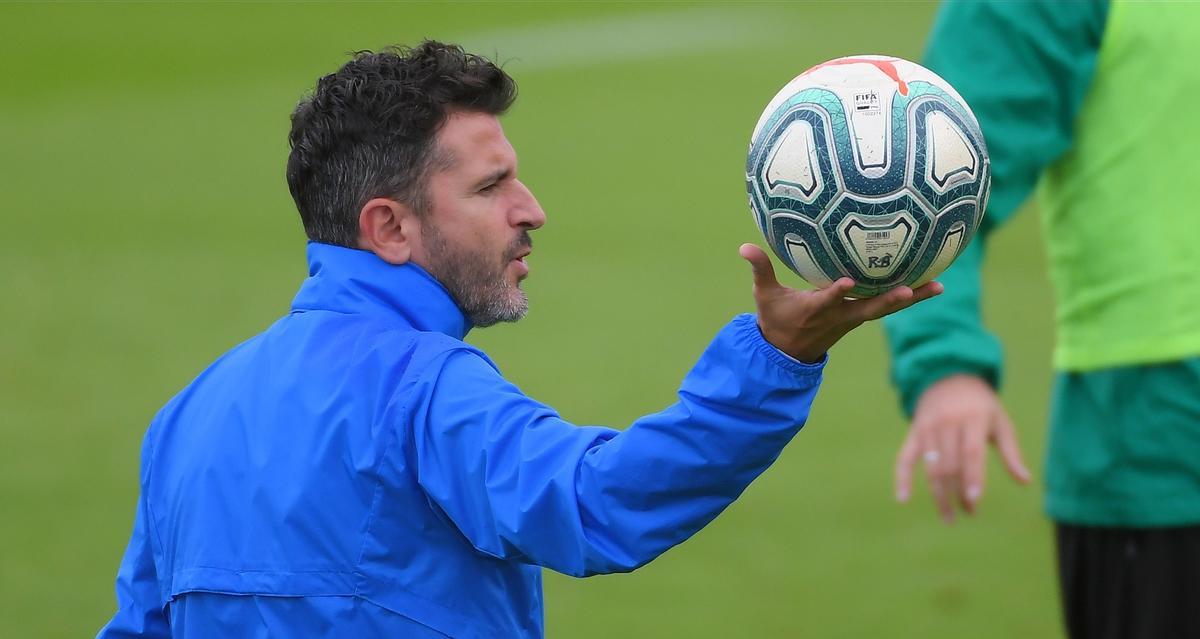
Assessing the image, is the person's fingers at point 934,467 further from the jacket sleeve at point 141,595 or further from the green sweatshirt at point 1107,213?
the jacket sleeve at point 141,595

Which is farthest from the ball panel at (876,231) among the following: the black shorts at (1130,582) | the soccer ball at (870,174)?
the black shorts at (1130,582)

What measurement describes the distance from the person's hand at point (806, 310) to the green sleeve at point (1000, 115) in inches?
40.4

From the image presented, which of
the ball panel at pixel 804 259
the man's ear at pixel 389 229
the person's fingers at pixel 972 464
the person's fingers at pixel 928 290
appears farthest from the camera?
the person's fingers at pixel 972 464

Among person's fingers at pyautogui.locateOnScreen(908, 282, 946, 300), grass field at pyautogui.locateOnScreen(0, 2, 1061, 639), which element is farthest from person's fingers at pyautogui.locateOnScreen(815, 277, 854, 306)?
grass field at pyautogui.locateOnScreen(0, 2, 1061, 639)

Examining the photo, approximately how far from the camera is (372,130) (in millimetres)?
3068

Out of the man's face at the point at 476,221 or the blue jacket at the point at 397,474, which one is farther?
the man's face at the point at 476,221

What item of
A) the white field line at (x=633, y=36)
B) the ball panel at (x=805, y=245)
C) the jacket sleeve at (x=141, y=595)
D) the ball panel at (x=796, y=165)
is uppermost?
the white field line at (x=633, y=36)

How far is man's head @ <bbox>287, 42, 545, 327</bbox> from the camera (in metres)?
3.01

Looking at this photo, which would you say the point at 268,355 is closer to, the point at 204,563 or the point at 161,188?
the point at 204,563

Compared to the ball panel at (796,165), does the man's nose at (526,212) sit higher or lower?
lower

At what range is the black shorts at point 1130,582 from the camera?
3598mm

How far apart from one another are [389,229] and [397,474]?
0.58 metres

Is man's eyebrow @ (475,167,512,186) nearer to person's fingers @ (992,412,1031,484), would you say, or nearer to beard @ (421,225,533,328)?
beard @ (421,225,533,328)

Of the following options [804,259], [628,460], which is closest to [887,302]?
[804,259]
